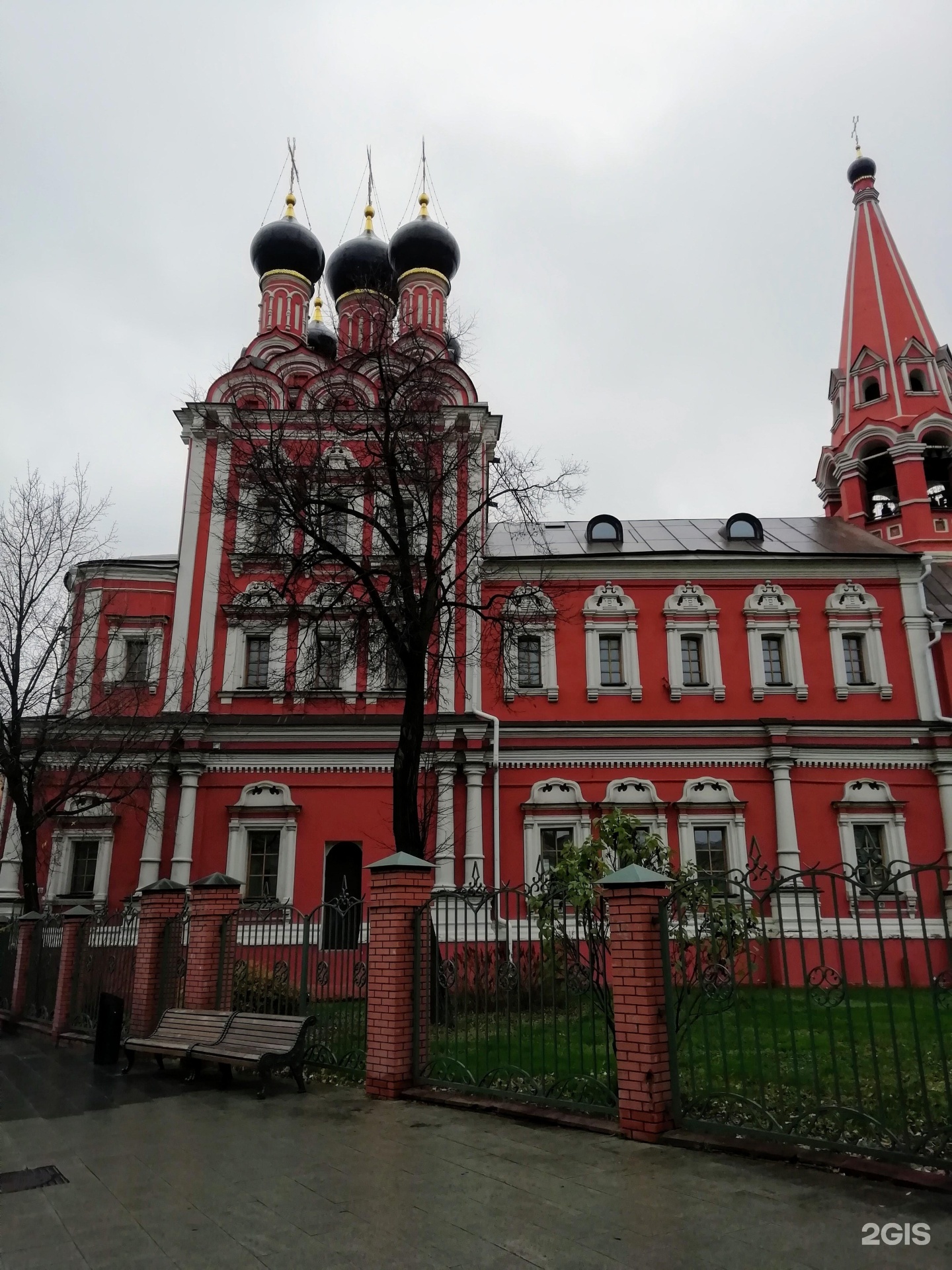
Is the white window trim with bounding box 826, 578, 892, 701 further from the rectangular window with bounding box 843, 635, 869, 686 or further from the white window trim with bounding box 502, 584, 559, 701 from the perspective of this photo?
the white window trim with bounding box 502, 584, 559, 701

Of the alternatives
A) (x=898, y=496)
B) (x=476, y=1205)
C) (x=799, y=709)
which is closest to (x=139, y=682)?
(x=799, y=709)

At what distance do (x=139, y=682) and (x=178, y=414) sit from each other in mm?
6324

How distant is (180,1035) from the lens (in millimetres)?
9742

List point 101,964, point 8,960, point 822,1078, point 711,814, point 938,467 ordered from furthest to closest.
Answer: point 938,467, point 711,814, point 8,960, point 101,964, point 822,1078

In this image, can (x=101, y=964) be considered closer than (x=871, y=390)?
Yes

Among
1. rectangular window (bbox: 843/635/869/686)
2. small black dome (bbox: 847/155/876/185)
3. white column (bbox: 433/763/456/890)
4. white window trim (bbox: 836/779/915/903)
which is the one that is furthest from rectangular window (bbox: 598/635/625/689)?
small black dome (bbox: 847/155/876/185)

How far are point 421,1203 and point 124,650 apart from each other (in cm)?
1656

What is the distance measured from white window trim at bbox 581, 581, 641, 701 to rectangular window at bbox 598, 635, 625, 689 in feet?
0.17

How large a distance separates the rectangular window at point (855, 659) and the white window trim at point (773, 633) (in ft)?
3.55

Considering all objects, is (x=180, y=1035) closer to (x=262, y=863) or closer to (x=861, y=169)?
(x=262, y=863)

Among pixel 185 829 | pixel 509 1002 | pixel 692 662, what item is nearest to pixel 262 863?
Result: pixel 185 829

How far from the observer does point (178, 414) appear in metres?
21.1

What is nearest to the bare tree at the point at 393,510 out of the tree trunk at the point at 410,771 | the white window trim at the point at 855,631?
the tree trunk at the point at 410,771

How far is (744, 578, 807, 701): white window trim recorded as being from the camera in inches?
775
